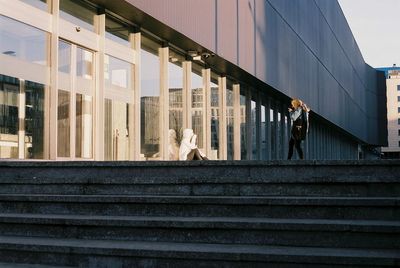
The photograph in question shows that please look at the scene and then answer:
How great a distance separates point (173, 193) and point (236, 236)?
1.20m

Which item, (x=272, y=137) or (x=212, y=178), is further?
(x=272, y=137)

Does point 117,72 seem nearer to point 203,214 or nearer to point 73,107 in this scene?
point 73,107

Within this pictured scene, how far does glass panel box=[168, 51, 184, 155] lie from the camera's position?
16.9 metres

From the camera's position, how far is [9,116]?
34.0ft

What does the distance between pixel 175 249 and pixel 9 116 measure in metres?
6.10

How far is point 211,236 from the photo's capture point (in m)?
5.72

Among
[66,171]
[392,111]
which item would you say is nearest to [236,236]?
[66,171]

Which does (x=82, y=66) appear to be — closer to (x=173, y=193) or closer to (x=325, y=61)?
(x=173, y=193)

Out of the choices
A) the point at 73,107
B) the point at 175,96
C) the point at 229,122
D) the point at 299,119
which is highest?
the point at 175,96

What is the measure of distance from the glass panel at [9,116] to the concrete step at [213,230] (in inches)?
165

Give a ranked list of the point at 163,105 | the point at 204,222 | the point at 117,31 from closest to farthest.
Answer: the point at 204,222 < the point at 117,31 < the point at 163,105

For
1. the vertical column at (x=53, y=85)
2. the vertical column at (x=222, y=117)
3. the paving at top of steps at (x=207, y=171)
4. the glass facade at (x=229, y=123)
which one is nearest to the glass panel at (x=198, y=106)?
the vertical column at (x=222, y=117)

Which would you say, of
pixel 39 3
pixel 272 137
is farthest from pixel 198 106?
pixel 272 137

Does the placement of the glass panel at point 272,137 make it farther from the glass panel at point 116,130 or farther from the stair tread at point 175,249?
the stair tread at point 175,249
